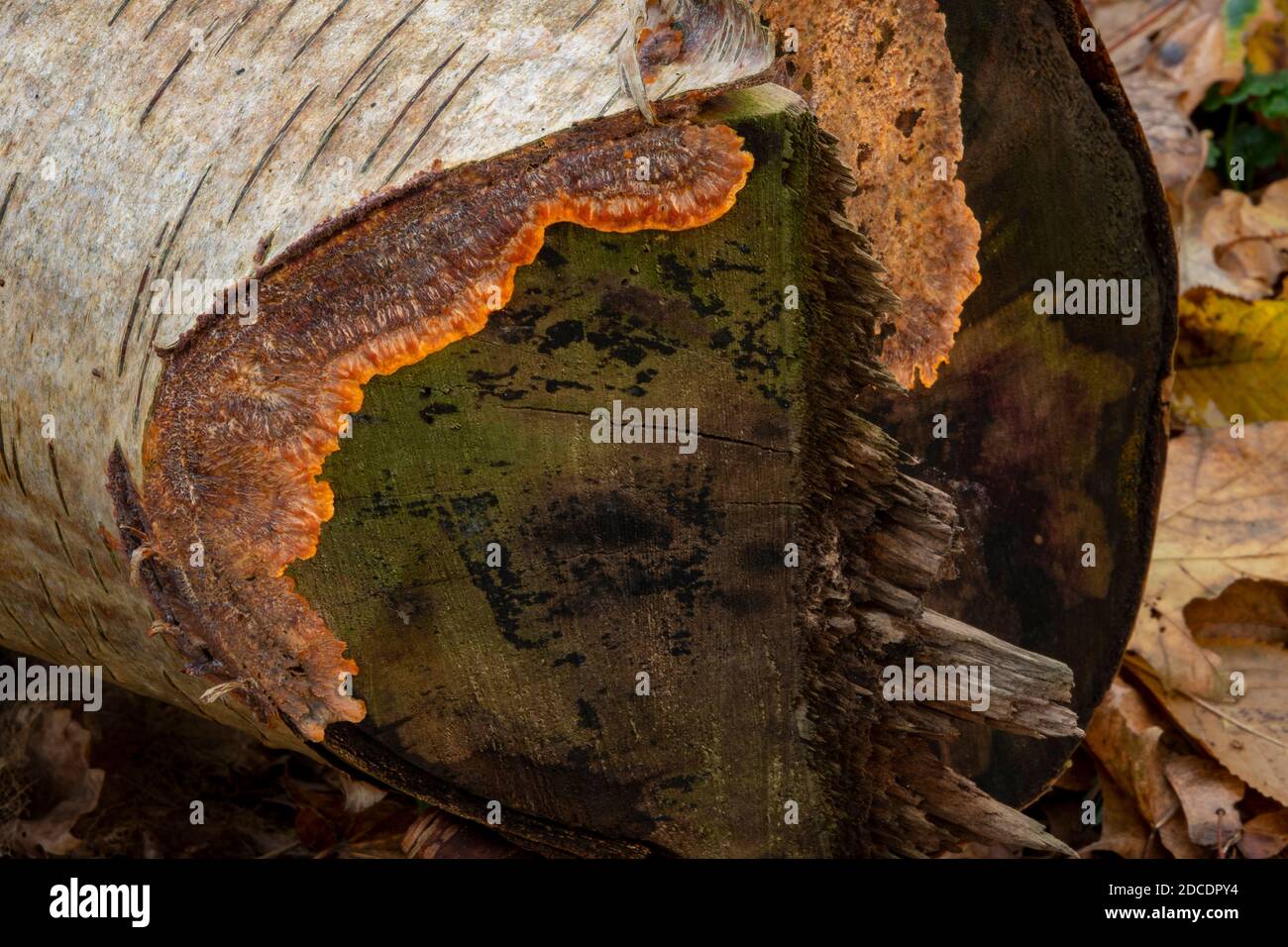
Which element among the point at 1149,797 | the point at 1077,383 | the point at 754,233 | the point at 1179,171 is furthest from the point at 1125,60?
the point at 754,233

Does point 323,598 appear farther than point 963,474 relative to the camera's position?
No

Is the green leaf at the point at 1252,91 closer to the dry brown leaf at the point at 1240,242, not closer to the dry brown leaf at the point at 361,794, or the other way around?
the dry brown leaf at the point at 1240,242

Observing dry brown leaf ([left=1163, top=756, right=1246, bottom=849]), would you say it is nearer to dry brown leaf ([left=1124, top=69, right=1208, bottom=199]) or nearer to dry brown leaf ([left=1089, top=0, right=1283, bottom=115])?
dry brown leaf ([left=1124, top=69, right=1208, bottom=199])

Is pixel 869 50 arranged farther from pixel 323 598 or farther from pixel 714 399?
pixel 323 598

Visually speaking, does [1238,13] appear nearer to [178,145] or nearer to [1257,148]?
[1257,148]

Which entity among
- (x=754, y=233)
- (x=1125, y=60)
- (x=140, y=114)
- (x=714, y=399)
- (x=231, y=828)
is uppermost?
(x=1125, y=60)

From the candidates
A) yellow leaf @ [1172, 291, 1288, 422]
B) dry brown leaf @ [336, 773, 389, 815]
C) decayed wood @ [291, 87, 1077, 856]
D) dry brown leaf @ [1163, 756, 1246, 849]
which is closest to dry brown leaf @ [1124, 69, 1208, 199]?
yellow leaf @ [1172, 291, 1288, 422]
